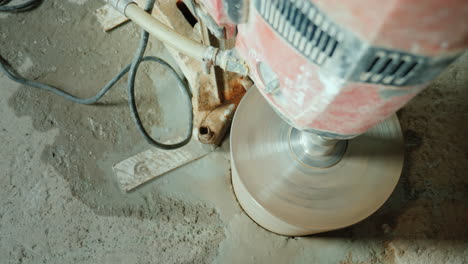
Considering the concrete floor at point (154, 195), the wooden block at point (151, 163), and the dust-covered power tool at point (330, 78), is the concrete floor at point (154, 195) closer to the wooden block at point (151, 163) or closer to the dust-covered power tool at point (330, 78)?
the wooden block at point (151, 163)

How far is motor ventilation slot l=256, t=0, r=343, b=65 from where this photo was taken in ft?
1.23

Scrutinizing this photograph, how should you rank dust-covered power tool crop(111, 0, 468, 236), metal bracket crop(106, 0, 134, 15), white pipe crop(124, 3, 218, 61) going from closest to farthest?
dust-covered power tool crop(111, 0, 468, 236) < white pipe crop(124, 3, 218, 61) < metal bracket crop(106, 0, 134, 15)

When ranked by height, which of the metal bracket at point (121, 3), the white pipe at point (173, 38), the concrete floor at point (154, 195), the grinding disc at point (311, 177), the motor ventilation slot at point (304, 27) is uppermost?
the motor ventilation slot at point (304, 27)

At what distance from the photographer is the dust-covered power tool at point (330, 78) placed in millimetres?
343

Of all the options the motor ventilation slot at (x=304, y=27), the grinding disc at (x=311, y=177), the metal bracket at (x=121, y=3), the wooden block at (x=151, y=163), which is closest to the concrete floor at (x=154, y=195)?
the wooden block at (x=151, y=163)

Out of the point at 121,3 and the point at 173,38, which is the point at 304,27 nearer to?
the point at 173,38

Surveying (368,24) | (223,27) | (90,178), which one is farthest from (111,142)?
(368,24)

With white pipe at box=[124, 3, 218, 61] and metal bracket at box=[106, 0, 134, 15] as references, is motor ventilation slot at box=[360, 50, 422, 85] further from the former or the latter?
metal bracket at box=[106, 0, 134, 15]

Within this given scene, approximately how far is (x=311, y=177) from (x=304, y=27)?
0.61 m

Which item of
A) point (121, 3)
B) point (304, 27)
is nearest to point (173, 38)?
point (121, 3)

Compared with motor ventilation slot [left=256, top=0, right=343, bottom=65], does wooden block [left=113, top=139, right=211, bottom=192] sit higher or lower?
lower

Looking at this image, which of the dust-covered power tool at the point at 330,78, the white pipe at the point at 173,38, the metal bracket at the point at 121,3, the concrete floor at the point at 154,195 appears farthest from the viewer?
the concrete floor at the point at 154,195

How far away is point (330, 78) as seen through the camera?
433 mm

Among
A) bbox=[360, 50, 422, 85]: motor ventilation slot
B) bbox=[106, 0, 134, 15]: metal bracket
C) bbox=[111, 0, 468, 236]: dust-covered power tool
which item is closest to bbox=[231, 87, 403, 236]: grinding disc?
bbox=[111, 0, 468, 236]: dust-covered power tool
